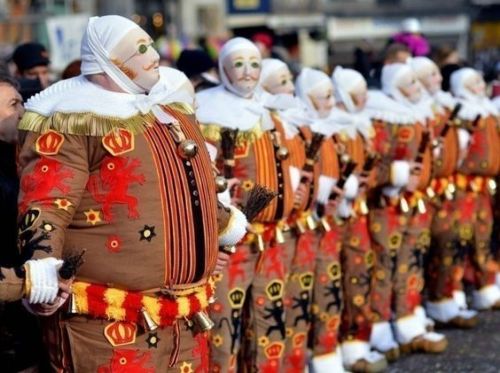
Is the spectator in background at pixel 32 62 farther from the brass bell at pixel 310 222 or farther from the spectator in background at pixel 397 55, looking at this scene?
the spectator in background at pixel 397 55

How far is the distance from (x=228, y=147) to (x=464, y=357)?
8.35ft

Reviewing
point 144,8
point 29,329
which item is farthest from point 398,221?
point 144,8

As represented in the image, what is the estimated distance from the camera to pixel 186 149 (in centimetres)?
389

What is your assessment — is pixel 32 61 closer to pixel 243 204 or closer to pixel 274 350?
pixel 243 204

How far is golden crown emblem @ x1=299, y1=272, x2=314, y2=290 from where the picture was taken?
5816mm

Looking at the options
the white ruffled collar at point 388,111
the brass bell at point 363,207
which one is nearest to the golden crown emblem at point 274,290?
the brass bell at point 363,207

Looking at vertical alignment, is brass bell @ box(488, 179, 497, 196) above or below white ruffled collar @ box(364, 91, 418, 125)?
below

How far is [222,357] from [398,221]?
6.68ft

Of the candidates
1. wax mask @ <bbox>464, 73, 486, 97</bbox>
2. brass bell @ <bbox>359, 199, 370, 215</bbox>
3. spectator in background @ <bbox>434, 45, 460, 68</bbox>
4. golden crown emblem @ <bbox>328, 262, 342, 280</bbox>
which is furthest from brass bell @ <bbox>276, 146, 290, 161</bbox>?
spectator in background @ <bbox>434, 45, 460, 68</bbox>

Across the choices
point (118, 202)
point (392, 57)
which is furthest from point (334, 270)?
point (118, 202)

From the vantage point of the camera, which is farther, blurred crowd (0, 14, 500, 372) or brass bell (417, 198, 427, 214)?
brass bell (417, 198, 427, 214)

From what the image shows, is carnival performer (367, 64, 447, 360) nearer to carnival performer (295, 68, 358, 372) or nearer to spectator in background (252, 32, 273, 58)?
carnival performer (295, 68, 358, 372)

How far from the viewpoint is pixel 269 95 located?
573cm

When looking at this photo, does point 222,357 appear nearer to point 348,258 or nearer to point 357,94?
point 348,258
